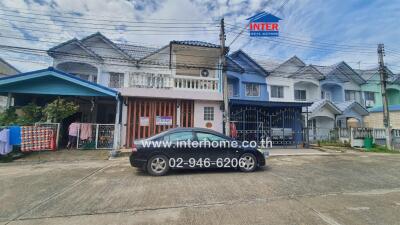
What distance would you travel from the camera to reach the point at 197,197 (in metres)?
4.14

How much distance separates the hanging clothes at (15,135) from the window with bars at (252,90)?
614 inches

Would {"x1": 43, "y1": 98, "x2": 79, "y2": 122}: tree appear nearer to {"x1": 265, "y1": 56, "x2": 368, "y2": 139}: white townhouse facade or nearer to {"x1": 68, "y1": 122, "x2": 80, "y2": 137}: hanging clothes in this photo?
{"x1": 68, "y1": 122, "x2": 80, "y2": 137}: hanging clothes

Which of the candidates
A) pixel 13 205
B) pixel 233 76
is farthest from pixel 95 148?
pixel 233 76

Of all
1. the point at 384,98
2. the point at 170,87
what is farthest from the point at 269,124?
the point at 384,98

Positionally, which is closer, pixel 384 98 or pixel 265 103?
pixel 265 103

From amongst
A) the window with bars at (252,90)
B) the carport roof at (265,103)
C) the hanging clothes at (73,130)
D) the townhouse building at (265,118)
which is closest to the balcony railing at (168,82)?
the carport roof at (265,103)

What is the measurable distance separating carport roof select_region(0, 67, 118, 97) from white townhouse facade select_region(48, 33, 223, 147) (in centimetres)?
135

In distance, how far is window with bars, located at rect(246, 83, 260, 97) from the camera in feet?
59.2

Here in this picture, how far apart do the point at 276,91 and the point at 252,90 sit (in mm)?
2585

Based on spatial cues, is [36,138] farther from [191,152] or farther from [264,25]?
[264,25]

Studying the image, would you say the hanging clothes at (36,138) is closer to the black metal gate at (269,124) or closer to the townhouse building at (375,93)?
the black metal gate at (269,124)

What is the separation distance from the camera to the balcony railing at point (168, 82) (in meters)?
11.2

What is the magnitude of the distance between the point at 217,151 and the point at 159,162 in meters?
1.81

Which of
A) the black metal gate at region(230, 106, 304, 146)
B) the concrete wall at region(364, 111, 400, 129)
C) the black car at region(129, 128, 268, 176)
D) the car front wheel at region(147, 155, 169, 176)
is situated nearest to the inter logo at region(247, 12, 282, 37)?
the black metal gate at region(230, 106, 304, 146)
